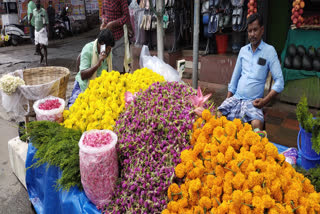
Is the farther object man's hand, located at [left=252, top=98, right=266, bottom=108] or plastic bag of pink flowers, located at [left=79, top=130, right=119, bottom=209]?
man's hand, located at [left=252, top=98, right=266, bottom=108]

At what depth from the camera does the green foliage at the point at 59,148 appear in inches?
70.0

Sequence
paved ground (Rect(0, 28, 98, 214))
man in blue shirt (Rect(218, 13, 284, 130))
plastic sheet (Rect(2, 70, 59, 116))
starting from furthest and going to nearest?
1. plastic sheet (Rect(2, 70, 59, 116))
2. paved ground (Rect(0, 28, 98, 214))
3. man in blue shirt (Rect(218, 13, 284, 130))

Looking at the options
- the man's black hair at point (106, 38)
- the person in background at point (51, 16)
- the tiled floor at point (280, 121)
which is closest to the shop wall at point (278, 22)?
the tiled floor at point (280, 121)

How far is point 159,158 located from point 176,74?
5.18 ft

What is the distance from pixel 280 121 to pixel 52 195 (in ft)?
12.1

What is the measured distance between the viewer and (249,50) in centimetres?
271

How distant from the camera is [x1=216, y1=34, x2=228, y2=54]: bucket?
582 centimetres

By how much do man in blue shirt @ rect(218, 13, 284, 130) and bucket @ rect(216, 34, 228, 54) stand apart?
10.4 feet

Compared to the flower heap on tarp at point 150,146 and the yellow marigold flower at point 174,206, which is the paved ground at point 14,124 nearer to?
the flower heap on tarp at point 150,146

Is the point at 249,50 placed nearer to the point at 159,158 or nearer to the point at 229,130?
the point at 229,130

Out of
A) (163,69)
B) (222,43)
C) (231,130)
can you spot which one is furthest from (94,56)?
(222,43)

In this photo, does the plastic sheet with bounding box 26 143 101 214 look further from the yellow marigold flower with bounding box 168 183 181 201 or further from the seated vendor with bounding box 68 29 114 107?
the seated vendor with bounding box 68 29 114 107

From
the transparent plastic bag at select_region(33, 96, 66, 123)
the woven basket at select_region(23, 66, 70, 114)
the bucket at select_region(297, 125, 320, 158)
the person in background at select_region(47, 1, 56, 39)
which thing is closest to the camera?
the bucket at select_region(297, 125, 320, 158)

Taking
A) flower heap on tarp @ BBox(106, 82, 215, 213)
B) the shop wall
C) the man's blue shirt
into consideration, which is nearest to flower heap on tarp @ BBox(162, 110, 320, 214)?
flower heap on tarp @ BBox(106, 82, 215, 213)
